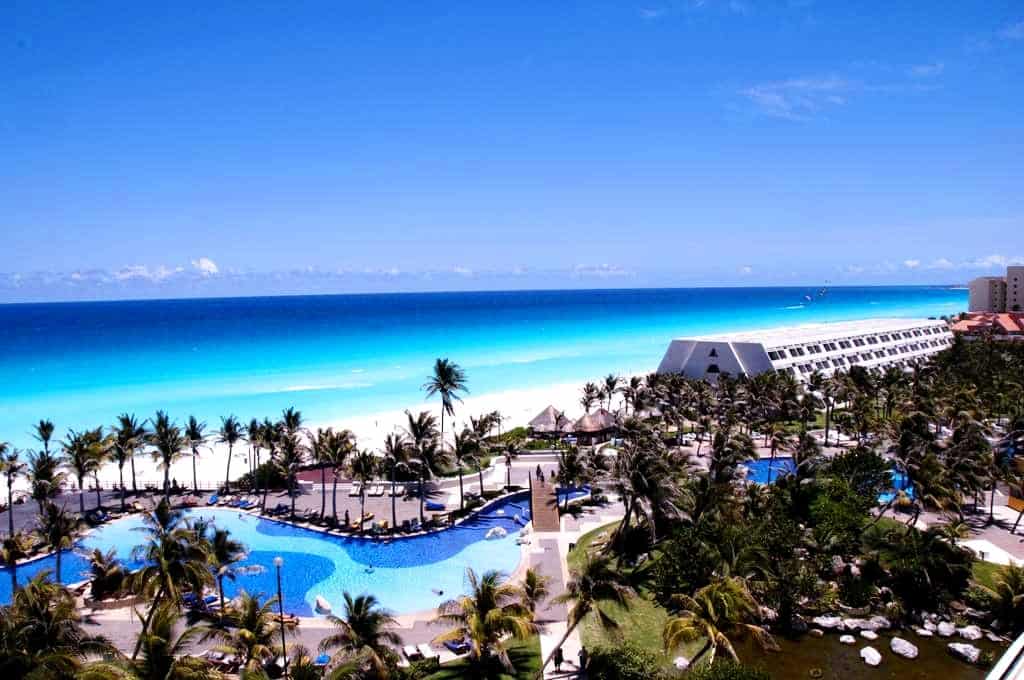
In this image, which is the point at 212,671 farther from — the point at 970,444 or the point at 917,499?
the point at 970,444

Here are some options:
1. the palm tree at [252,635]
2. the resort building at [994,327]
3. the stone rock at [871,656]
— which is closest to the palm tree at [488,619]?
the palm tree at [252,635]

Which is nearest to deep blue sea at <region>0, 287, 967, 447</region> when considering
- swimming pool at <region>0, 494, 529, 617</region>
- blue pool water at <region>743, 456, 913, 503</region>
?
swimming pool at <region>0, 494, 529, 617</region>

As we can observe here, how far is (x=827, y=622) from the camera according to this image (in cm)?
2672

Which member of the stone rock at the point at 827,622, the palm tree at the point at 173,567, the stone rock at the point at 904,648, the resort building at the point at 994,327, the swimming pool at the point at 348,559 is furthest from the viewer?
the resort building at the point at 994,327

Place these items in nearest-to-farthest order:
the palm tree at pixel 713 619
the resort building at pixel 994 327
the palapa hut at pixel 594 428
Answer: the palm tree at pixel 713 619 < the palapa hut at pixel 594 428 < the resort building at pixel 994 327

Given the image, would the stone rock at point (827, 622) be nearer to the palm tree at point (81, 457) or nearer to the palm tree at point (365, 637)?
the palm tree at point (365, 637)

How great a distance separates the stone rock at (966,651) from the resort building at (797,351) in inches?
1873

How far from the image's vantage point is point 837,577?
30.6m

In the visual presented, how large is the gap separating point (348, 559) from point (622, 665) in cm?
1901

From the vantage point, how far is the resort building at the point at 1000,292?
444 feet

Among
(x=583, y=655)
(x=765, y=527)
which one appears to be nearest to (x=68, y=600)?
(x=583, y=655)

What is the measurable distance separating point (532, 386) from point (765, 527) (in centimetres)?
6283

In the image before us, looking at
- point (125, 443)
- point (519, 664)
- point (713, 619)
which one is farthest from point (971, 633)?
point (125, 443)

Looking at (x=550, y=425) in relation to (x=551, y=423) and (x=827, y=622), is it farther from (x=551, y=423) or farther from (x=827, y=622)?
(x=827, y=622)
